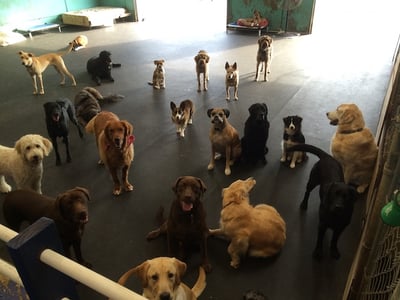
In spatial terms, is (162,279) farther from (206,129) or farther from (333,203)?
(206,129)

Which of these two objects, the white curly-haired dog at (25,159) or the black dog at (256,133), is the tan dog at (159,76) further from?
the white curly-haired dog at (25,159)

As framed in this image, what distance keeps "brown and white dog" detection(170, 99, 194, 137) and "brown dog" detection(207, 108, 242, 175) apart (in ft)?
2.56

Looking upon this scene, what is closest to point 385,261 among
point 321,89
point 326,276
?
point 326,276

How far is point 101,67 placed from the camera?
21.8 feet

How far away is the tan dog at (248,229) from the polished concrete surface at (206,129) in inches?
5.1

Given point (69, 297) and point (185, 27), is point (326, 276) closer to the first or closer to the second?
point (69, 297)

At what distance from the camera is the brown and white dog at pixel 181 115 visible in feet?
14.9

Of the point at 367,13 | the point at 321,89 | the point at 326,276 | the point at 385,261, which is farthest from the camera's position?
the point at 367,13

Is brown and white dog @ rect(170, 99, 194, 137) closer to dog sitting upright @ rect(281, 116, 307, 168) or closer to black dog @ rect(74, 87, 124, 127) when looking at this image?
black dog @ rect(74, 87, 124, 127)

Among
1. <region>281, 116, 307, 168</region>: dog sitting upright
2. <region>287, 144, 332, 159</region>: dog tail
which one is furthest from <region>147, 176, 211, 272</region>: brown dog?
<region>281, 116, 307, 168</region>: dog sitting upright

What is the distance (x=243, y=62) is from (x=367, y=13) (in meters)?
7.31

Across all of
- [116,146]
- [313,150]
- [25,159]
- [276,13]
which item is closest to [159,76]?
[116,146]

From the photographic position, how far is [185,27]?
428 inches

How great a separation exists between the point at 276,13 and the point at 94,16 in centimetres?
550
